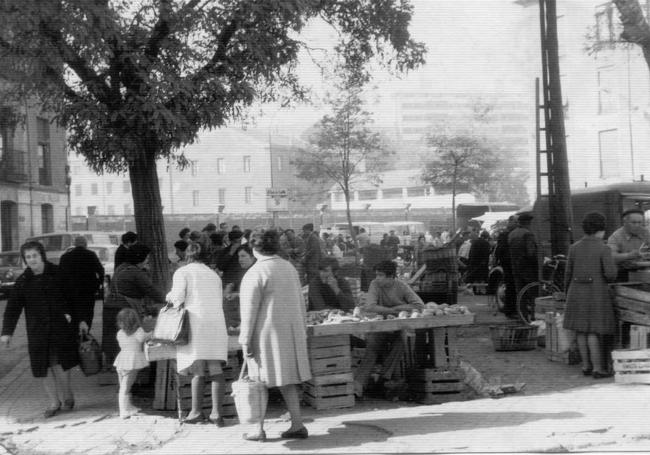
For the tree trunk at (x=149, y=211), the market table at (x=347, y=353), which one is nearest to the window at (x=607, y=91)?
the tree trunk at (x=149, y=211)

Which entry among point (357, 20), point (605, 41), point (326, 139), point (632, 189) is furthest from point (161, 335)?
point (326, 139)

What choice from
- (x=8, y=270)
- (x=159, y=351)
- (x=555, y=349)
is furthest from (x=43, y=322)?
(x=8, y=270)

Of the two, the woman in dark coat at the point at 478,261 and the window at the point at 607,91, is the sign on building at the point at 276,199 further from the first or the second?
the window at the point at 607,91

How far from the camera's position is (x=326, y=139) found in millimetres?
32188

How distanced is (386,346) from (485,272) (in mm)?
10495

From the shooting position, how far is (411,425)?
6762 mm

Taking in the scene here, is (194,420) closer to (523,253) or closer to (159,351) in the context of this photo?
(159,351)

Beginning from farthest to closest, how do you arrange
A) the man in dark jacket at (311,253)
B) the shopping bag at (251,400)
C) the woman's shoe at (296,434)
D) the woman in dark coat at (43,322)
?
the man in dark jacket at (311,253)
the woman in dark coat at (43,322)
the woman's shoe at (296,434)
the shopping bag at (251,400)

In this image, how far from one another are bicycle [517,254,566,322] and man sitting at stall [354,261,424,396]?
4582mm

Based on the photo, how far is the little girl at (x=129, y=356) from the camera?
24.5ft

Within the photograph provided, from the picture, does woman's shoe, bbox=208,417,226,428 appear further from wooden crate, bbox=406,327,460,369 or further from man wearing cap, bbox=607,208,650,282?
man wearing cap, bbox=607,208,650,282

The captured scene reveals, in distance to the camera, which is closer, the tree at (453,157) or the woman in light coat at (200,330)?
the woman in light coat at (200,330)

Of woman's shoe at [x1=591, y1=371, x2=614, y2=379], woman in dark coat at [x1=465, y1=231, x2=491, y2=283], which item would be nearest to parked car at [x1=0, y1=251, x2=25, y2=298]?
woman in dark coat at [x1=465, y1=231, x2=491, y2=283]

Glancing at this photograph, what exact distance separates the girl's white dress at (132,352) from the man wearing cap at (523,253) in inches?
273
